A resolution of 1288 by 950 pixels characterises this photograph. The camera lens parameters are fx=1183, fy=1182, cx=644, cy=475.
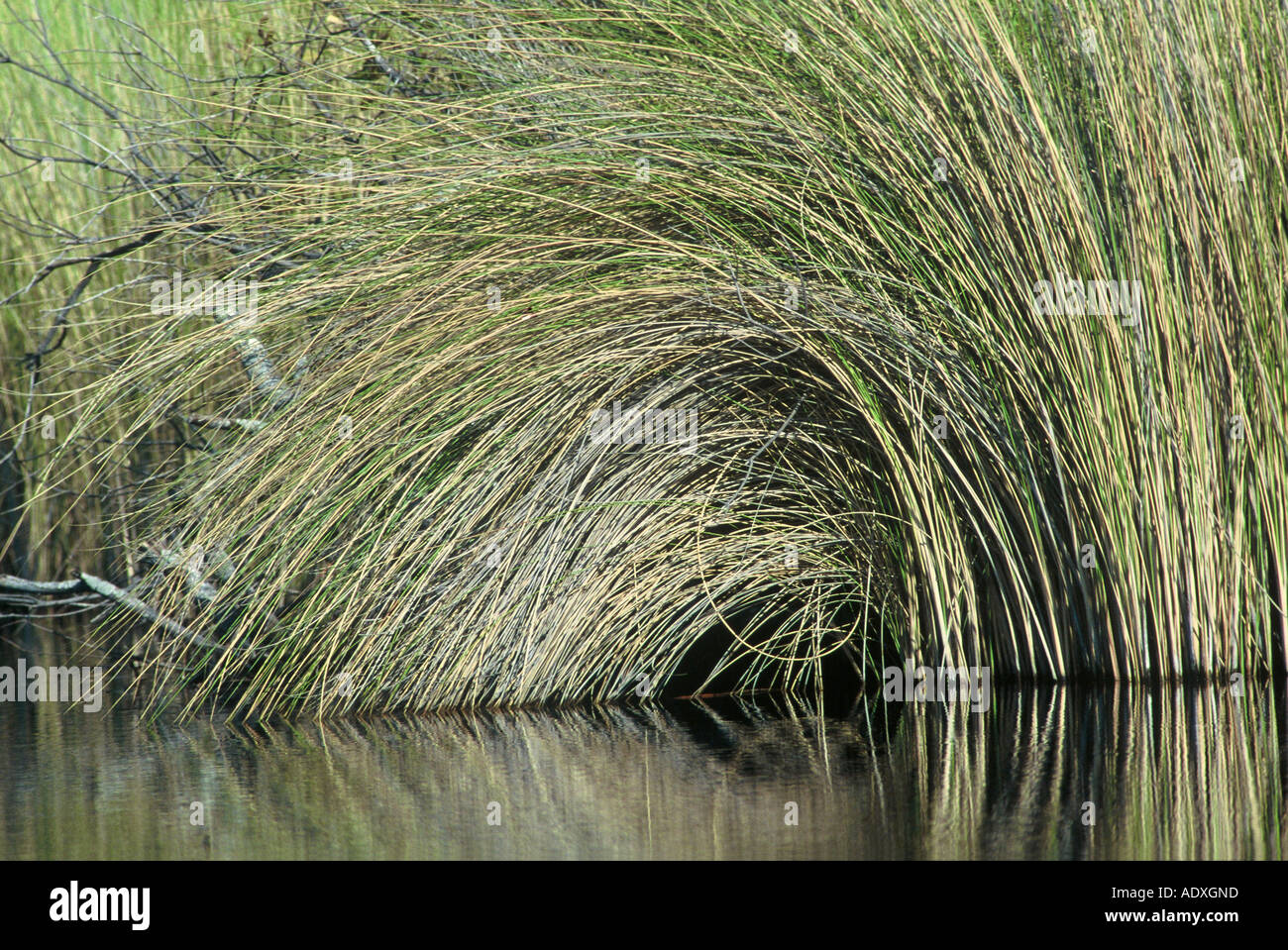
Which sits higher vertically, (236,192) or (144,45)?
(144,45)

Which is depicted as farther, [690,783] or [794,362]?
[794,362]

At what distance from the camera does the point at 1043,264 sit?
2697mm

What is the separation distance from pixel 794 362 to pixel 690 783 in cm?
116

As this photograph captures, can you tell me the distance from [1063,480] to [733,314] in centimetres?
86

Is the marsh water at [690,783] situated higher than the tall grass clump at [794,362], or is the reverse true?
the tall grass clump at [794,362]

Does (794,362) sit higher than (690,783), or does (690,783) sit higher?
(794,362)

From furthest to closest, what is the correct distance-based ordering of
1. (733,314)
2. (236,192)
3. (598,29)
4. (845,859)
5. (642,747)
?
(236,192) < (598,29) < (733,314) < (642,747) < (845,859)

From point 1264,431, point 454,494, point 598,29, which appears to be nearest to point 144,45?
point 598,29

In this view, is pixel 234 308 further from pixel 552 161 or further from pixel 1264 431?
pixel 1264 431

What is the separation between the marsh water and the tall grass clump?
21cm

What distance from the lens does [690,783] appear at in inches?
88.5

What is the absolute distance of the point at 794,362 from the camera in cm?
296

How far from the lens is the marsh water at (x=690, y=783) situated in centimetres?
186

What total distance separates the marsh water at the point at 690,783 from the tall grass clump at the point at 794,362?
214mm
